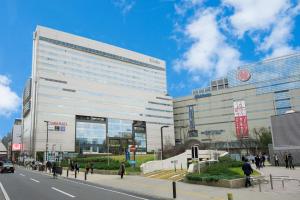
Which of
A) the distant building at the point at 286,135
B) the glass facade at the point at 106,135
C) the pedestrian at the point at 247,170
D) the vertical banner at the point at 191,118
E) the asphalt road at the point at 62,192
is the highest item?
the vertical banner at the point at 191,118

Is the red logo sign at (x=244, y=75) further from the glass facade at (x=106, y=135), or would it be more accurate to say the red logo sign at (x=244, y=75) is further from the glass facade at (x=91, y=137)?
the glass facade at (x=91, y=137)

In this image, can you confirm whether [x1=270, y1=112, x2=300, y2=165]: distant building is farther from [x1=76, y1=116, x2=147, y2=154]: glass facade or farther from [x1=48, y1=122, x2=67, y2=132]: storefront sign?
[x1=76, y1=116, x2=147, y2=154]: glass facade

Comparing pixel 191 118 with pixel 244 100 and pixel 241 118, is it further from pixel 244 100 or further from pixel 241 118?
pixel 241 118

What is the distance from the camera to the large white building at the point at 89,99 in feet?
385

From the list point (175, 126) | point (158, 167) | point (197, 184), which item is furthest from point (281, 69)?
point (197, 184)

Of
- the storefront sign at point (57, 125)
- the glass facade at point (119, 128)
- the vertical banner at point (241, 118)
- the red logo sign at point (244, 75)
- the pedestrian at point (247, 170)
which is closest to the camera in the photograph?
the pedestrian at point (247, 170)

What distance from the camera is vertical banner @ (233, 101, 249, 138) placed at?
80494 mm

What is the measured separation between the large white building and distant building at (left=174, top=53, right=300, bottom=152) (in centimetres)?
1849

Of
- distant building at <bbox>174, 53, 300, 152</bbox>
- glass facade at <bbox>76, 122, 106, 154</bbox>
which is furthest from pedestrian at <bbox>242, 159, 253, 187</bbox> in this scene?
glass facade at <bbox>76, 122, 106, 154</bbox>

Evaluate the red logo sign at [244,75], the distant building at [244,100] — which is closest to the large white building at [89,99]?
the distant building at [244,100]

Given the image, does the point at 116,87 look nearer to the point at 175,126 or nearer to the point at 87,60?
the point at 87,60

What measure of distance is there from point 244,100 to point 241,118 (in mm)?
44973

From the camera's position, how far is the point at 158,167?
38094mm

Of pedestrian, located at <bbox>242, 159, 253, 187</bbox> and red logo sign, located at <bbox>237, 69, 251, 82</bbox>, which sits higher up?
red logo sign, located at <bbox>237, 69, 251, 82</bbox>
